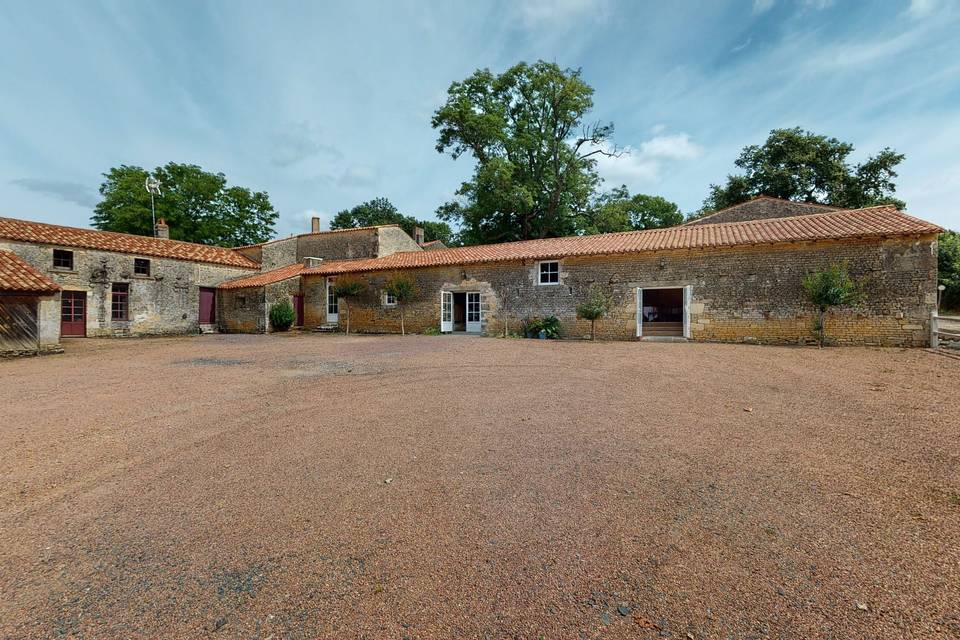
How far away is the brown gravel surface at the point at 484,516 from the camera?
1.84m

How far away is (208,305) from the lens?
2059 cm

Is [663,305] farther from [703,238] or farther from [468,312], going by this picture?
[468,312]

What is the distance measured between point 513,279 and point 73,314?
18.2 metres

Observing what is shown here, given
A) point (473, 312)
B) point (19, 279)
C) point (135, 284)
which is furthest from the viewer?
point (135, 284)

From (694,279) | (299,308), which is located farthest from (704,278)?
(299,308)

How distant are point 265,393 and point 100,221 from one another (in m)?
35.9

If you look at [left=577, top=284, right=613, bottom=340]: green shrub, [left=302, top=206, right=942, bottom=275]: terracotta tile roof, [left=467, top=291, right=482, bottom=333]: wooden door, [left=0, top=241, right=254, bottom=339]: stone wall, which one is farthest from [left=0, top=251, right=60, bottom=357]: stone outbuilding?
[left=577, top=284, right=613, bottom=340]: green shrub

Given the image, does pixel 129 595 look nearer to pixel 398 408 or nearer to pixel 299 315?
pixel 398 408

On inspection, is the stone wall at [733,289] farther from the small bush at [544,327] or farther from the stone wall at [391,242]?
the stone wall at [391,242]

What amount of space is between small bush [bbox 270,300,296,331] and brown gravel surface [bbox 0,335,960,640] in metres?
13.5

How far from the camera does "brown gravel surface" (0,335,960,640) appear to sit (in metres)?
1.84

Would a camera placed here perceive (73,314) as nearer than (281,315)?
Yes

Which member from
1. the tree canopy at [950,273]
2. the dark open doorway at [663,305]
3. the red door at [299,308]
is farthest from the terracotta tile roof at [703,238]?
the tree canopy at [950,273]

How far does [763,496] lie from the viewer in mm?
2850
